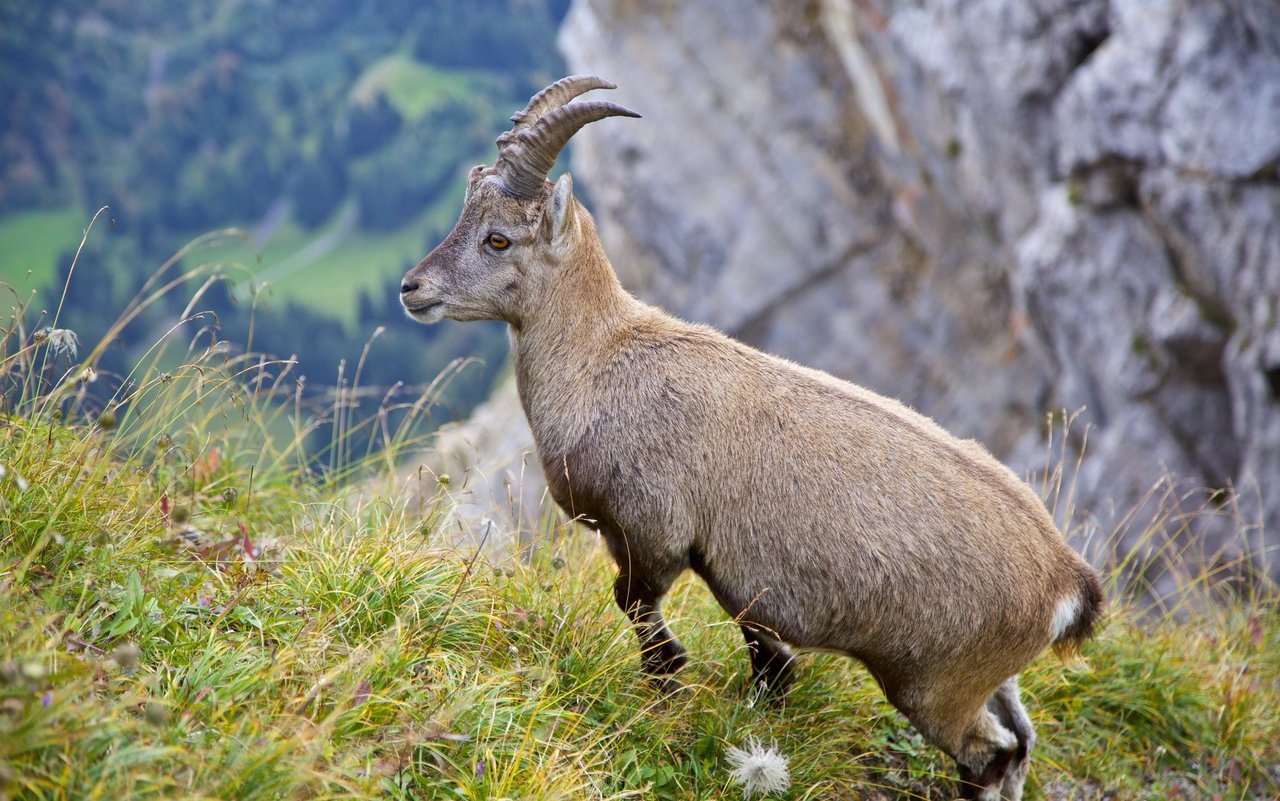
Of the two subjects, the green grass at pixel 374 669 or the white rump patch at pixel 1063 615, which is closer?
the green grass at pixel 374 669

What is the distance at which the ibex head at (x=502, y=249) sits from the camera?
17.1 ft

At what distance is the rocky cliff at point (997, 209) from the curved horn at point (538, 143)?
14.2 ft

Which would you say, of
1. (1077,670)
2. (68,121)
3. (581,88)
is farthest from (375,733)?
(68,121)

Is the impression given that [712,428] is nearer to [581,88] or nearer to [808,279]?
[581,88]

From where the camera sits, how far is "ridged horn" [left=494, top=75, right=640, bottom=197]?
16.3ft

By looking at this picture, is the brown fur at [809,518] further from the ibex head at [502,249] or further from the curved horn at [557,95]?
the curved horn at [557,95]

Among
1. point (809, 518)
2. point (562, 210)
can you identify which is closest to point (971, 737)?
point (809, 518)

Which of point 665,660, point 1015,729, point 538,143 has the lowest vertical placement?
point 1015,729

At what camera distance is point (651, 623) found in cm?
489

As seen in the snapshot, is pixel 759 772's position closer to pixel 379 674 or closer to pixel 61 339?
pixel 379 674

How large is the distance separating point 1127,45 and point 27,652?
1517cm

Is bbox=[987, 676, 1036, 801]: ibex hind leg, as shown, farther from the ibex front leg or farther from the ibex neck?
the ibex neck

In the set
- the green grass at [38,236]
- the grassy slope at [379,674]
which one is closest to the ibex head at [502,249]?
the grassy slope at [379,674]

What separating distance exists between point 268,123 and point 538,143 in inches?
5720
